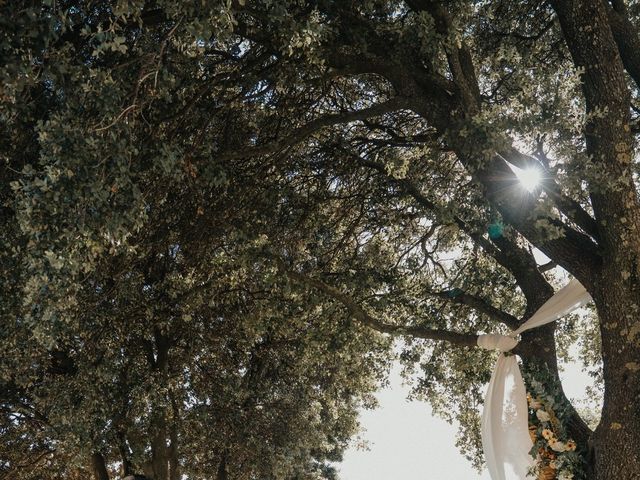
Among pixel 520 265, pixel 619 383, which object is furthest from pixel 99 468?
pixel 619 383

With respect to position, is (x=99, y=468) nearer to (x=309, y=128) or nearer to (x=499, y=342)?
(x=499, y=342)

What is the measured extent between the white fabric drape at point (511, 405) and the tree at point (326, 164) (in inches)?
13.0

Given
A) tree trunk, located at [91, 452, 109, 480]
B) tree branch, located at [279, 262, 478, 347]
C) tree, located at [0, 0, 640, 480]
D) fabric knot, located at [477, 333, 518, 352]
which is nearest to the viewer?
tree, located at [0, 0, 640, 480]

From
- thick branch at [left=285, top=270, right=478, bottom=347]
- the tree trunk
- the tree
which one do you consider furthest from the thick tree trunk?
the tree trunk

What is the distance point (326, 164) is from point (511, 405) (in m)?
4.32

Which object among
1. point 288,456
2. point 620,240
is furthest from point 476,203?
point 288,456

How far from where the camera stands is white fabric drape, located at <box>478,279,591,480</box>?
7.50 m

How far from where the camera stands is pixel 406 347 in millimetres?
12070

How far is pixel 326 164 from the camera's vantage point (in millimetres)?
9820

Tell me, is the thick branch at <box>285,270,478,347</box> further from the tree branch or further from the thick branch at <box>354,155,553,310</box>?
the thick branch at <box>354,155,553,310</box>

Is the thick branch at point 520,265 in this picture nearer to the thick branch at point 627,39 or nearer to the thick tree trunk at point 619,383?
the thick tree trunk at point 619,383

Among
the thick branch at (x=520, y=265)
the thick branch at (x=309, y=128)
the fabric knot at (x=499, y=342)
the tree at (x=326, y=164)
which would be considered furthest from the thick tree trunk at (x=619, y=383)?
the thick branch at (x=309, y=128)

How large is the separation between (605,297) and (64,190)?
16.0ft

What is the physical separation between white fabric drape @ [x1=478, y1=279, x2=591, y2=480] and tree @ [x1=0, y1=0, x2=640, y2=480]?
33 centimetres
